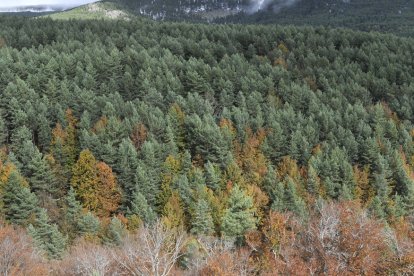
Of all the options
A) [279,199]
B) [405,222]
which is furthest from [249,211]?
[405,222]

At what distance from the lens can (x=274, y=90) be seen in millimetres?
129000

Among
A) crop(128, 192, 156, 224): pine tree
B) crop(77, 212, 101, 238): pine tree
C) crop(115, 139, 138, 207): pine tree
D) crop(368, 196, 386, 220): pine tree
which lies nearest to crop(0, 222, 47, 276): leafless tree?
crop(77, 212, 101, 238): pine tree

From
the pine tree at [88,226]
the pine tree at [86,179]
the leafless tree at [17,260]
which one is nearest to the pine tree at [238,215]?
the pine tree at [88,226]

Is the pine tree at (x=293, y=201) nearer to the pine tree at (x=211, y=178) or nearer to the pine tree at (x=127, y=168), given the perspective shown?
the pine tree at (x=211, y=178)

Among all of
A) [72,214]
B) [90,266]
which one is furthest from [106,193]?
[90,266]

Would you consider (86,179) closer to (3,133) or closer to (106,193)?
(106,193)

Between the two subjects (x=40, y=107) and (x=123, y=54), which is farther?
(x=123, y=54)

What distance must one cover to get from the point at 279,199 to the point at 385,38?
108911 millimetres

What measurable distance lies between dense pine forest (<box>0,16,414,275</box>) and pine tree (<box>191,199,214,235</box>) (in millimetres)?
266

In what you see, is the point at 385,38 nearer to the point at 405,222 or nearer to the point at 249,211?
the point at 405,222

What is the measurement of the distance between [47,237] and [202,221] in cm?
2319

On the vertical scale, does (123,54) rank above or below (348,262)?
above

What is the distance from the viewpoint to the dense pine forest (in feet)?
163

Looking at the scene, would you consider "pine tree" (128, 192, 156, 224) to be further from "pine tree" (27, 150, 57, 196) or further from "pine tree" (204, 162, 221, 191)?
"pine tree" (27, 150, 57, 196)
